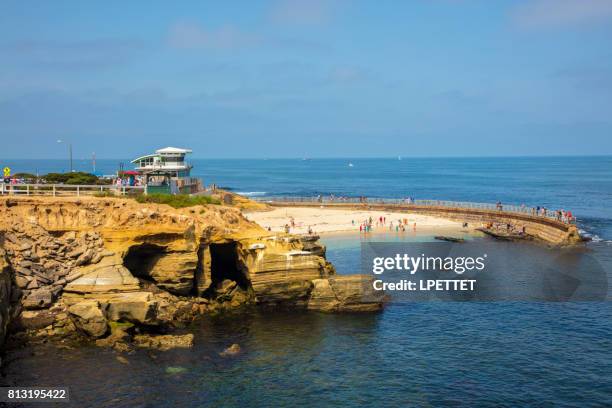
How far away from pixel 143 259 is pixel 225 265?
693 cm

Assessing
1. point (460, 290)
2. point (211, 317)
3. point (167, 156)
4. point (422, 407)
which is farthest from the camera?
point (167, 156)

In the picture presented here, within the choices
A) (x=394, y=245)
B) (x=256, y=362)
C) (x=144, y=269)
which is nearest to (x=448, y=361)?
(x=256, y=362)

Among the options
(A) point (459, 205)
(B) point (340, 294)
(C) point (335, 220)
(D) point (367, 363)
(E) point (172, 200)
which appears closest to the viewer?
(D) point (367, 363)

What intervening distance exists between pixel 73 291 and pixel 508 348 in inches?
935

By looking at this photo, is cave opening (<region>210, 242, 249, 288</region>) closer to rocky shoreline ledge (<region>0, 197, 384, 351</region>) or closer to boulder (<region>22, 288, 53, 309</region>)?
rocky shoreline ledge (<region>0, 197, 384, 351</region>)

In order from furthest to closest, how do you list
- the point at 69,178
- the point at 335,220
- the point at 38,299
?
the point at 335,220
the point at 69,178
the point at 38,299

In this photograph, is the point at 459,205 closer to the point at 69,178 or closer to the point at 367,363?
the point at 69,178

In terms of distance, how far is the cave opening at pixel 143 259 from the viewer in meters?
36.2

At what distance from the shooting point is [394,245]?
62344 millimetres

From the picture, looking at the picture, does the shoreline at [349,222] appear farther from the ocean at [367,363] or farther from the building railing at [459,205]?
the ocean at [367,363]

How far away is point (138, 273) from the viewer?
36906 millimetres

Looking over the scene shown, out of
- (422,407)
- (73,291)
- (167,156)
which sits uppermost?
(167,156)

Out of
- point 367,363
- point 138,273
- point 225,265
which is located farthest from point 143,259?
point 367,363

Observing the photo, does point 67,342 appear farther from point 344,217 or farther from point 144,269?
point 344,217
